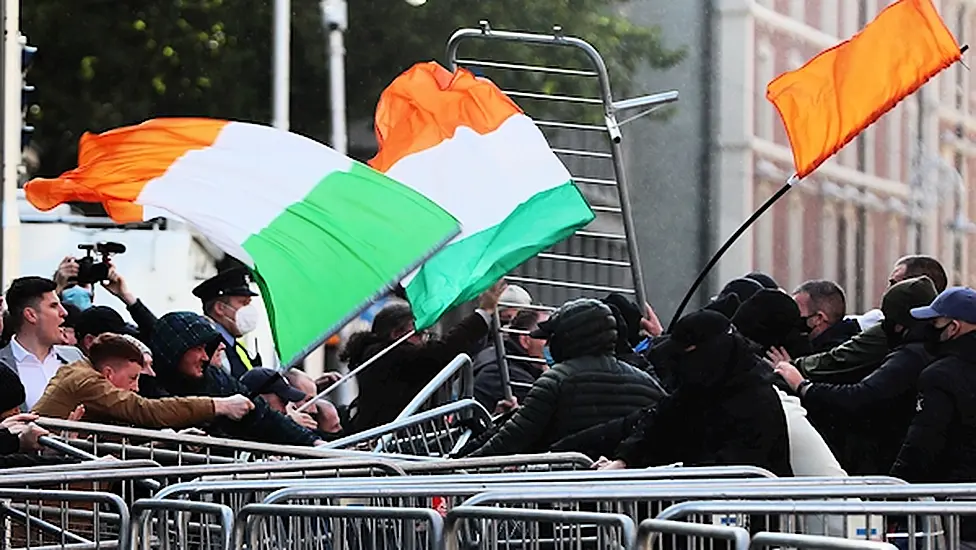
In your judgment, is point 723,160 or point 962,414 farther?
point 723,160

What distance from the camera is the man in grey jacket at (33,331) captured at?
31.2ft

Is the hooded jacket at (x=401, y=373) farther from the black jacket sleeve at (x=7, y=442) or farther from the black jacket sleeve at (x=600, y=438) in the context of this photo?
the black jacket sleeve at (x=7, y=442)

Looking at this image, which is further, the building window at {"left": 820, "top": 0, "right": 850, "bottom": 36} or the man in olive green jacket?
the building window at {"left": 820, "top": 0, "right": 850, "bottom": 36}

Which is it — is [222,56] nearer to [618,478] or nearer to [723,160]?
[723,160]

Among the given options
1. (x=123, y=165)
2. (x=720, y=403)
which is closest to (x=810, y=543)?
(x=720, y=403)

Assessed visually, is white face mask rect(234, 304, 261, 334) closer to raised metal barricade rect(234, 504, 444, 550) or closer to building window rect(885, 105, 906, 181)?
raised metal barricade rect(234, 504, 444, 550)

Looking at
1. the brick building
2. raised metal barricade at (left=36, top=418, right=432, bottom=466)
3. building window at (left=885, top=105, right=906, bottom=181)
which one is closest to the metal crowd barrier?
raised metal barricade at (left=36, top=418, right=432, bottom=466)

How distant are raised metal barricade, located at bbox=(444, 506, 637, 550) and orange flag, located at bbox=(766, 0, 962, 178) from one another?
506cm

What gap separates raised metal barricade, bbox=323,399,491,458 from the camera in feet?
31.0

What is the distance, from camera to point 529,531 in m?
6.12

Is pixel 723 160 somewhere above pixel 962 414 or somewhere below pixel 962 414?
above

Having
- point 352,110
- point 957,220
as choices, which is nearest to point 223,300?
point 957,220

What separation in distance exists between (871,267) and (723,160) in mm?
1441

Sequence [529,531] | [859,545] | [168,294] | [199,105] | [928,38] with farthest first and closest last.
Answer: [199,105]
[168,294]
[928,38]
[529,531]
[859,545]
